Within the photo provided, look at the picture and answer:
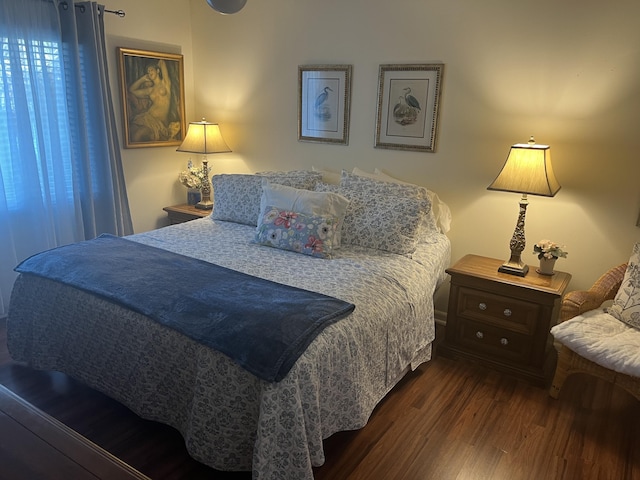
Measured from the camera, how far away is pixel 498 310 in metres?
2.78

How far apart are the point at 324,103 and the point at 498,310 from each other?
6.37 feet

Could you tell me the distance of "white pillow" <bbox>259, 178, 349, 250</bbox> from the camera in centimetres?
284

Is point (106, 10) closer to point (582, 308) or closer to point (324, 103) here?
point (324, 103)

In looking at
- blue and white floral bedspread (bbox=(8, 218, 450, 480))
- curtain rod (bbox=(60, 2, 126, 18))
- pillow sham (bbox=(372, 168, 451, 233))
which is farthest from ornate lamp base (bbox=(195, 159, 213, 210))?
pillow sham (bbox=(372, 168, 451, 233))

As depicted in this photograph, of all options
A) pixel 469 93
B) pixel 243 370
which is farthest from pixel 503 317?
pixel 243 370

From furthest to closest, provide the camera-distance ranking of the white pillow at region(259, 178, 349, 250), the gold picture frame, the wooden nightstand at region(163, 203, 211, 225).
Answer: the wooden nightstand at region(163, 203, 211, 225), the gold picture frame, the white pillow at region(259, 178, 349, 250)

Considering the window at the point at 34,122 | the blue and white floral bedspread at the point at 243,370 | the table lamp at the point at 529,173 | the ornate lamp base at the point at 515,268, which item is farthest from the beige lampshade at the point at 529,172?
the window at the point at 34,122

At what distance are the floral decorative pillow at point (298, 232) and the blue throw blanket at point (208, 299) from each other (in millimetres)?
490

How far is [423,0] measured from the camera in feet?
10.0

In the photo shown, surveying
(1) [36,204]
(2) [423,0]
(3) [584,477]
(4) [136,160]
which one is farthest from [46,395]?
(2) [423,0]

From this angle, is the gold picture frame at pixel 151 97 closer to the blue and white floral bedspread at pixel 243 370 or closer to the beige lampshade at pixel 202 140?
the beige lampshade at pixel 202 140

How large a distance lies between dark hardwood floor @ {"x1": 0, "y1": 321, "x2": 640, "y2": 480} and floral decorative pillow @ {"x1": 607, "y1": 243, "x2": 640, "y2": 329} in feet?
1.65

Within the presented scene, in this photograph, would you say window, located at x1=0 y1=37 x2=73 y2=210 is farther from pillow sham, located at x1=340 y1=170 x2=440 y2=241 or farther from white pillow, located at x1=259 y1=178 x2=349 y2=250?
pillow sham, located at x1=340 y1=170 x2=440 y2=241

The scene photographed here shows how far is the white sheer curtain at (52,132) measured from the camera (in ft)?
10.2
